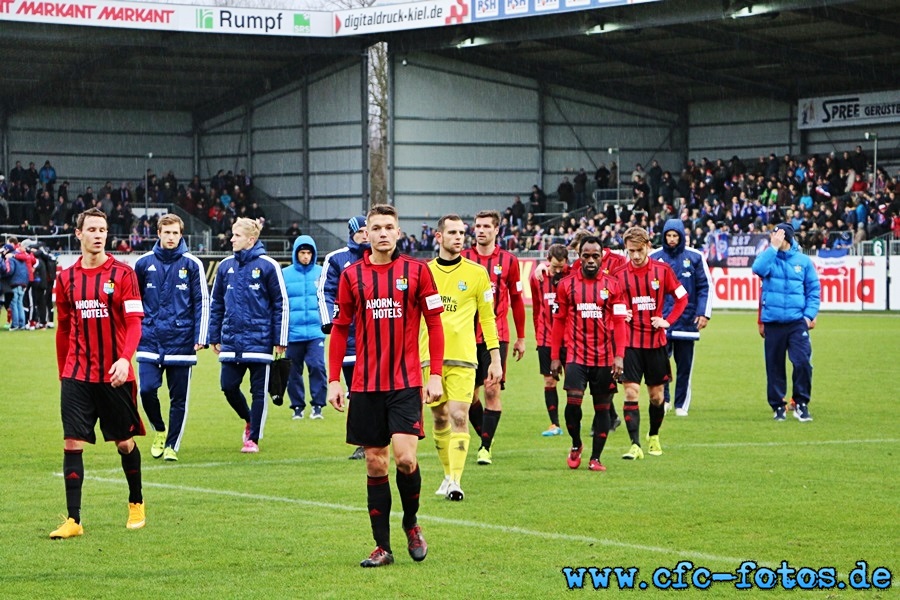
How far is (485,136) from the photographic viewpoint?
54.2 meters

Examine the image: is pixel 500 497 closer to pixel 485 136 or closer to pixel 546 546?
pixel 546 546

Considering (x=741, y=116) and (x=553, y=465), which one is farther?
(x=741, y=116)

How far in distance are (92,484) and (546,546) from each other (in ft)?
14.3

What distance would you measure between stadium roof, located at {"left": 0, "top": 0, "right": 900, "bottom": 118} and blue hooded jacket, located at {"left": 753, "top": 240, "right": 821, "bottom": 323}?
25383mm

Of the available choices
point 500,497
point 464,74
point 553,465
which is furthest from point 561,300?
point 464,74

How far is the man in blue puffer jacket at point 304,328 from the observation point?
628 inches

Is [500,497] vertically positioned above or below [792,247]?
below

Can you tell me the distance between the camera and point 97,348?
8828 millimetres

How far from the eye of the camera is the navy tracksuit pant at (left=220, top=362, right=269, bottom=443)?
12938 millimetres

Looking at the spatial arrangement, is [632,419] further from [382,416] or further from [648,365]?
[382,416]

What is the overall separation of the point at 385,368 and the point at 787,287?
9225mm

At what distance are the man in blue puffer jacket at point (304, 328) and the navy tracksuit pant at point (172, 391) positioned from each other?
3483 millimetres

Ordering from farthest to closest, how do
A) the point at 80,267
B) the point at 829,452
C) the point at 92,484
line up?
the point at 829,452 → the point at 92,484 → the point at 80,267

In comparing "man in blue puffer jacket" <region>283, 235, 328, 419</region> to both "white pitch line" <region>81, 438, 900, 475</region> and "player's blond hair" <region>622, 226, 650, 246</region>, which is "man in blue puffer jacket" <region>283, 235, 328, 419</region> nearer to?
"white pitch line" <region>81, 438, 900, 475</region>
